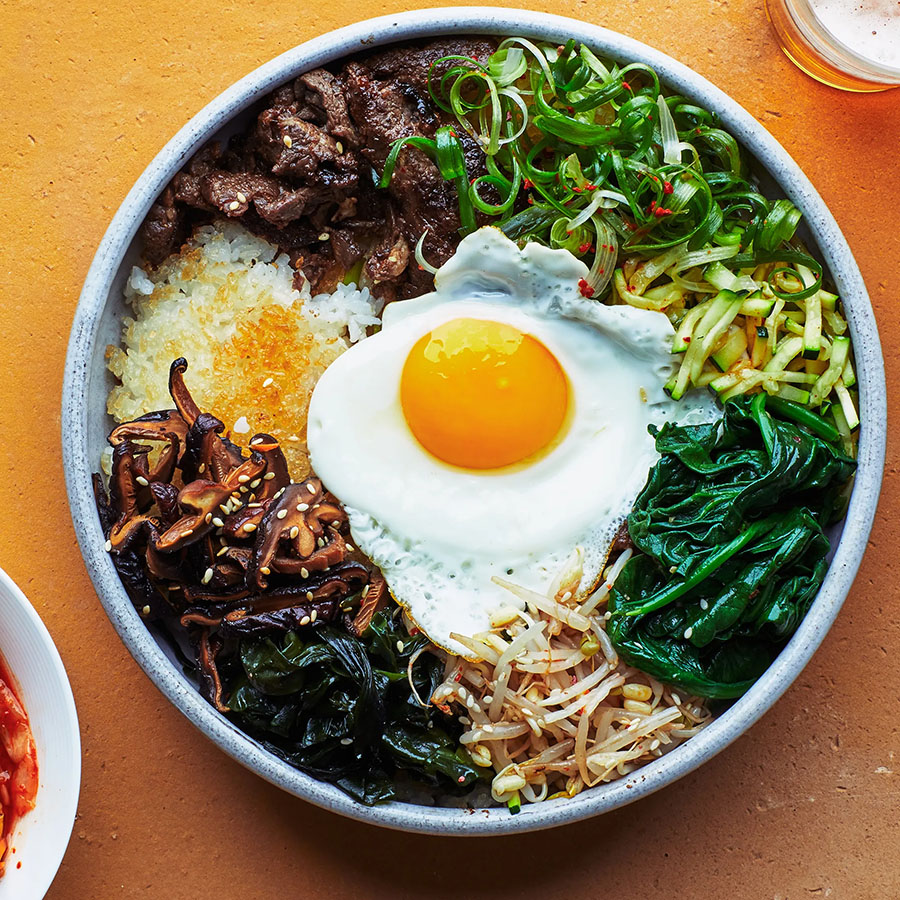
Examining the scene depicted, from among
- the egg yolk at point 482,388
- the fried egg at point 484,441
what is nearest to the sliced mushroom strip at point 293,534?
the fried egg at point 484,441

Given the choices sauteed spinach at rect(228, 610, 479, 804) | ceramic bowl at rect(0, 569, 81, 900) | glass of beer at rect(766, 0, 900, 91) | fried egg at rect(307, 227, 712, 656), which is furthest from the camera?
glass of beer at rect(766, 0, 900, 91)

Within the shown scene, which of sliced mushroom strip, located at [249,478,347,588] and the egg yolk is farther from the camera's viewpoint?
the egg yolk

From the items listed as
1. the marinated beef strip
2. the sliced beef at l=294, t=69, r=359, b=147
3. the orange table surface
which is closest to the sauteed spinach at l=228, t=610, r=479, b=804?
the orange table surface

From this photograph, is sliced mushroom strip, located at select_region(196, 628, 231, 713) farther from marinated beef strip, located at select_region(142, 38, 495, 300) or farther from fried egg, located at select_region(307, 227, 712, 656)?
marinated beef strip, located at select_region(142, 38, 495, 300)

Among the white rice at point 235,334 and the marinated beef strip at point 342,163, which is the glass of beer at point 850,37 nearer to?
the marinated beef strip at point 342,163

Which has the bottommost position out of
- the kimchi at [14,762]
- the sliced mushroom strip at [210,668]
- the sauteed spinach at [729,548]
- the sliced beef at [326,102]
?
the kimchi at [14,762]
